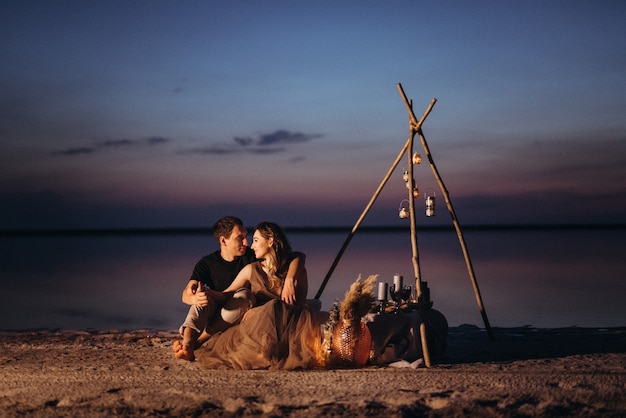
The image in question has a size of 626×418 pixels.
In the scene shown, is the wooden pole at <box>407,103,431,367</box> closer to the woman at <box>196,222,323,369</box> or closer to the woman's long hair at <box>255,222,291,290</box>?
the woman at <box>196,222,323,369</box>

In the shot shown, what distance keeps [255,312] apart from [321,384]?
3.31 ft

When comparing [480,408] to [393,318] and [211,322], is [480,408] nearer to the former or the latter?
[393,318]

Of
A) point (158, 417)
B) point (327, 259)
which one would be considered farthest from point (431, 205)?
point (327, 259)

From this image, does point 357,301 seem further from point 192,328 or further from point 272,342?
point 192,328

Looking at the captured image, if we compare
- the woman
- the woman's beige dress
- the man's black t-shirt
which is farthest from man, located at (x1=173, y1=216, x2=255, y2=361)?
the woman's beige dress

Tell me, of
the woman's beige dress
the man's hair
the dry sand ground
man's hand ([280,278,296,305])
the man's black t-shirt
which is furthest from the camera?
the man's black t-shirt

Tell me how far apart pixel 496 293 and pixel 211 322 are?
7091 millimetres

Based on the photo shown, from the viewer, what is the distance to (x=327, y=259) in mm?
20688

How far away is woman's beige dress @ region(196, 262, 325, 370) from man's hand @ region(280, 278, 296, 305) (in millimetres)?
135

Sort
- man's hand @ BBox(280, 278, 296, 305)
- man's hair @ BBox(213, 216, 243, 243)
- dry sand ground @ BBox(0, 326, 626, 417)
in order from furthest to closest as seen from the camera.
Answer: man's hair @ BBox(213, 216, 243, 243), man's hand @ BBox(280, 278, 296, 305), dry sand ground @ BBox(0, 326, 626, 417)

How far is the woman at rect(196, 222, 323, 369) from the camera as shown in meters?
6.12

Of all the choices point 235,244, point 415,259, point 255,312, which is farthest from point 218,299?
point 415,259

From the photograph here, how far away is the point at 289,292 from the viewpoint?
250 inches

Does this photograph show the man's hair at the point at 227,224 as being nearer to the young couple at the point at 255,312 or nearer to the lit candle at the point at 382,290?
the young couple at the point at 255,312
